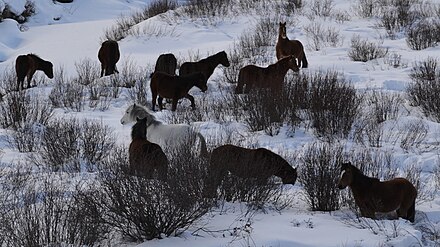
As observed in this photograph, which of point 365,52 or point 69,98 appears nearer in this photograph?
point 69,98

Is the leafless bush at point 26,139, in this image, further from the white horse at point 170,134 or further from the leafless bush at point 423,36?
the leafless bush at point 423,36

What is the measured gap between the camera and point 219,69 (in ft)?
55.6

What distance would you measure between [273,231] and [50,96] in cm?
931

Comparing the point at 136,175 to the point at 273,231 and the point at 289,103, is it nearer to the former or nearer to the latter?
the point at 273,231

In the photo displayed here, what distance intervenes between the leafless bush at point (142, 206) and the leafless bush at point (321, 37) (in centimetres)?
1337

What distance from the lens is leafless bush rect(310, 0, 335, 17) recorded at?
23375mm

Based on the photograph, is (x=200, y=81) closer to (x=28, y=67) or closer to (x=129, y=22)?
(x=28, y=67)

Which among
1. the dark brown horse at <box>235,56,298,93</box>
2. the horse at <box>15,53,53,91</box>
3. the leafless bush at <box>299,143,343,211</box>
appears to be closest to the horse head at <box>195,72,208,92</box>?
the dark brown horse at <box>235,56,298,93</box>

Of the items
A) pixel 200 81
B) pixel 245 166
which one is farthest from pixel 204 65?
pixel 245 166

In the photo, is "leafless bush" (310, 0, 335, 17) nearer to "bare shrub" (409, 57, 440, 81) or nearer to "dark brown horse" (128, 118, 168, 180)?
"bare shrub" (409, 57, 440, 81)

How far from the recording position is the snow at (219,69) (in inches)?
241

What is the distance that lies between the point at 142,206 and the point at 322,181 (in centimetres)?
240

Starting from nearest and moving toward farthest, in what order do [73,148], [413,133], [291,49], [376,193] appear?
[376,193], [73,148], [413,133], [291,49]

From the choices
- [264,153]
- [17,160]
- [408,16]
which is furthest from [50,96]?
[408,16]
